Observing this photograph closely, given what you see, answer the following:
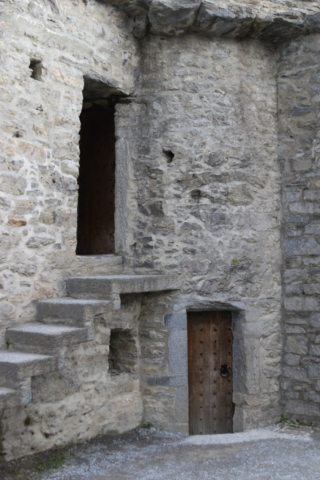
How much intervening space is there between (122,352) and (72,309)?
1528mm

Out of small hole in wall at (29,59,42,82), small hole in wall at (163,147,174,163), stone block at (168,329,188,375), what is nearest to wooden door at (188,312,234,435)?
stone block at (168,329,188,375)

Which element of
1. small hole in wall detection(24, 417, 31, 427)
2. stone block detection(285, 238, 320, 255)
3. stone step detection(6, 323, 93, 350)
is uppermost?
stone block detection(285, 238, 320, 255)

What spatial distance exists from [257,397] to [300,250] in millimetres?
1729

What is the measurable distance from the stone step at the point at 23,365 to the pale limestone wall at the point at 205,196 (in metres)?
1.92

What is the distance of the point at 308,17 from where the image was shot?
568cm

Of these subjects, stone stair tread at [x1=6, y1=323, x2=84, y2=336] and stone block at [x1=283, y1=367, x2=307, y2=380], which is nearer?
stone stair tread at [x1=6, y1=323, x2=84, y2=336]

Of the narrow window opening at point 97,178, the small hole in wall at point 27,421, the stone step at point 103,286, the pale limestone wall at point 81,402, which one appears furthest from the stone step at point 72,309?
the narrow window opening at point 97,178

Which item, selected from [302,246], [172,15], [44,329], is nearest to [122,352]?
[44,329]

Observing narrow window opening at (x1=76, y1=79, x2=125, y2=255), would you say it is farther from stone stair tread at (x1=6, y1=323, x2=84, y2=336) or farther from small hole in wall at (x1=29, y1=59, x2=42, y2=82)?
stone stair tread at (x1=6, y1=323, x2=84, y2=336)

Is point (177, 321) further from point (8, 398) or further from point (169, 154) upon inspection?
point (8, 398)

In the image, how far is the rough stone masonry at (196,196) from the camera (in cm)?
506

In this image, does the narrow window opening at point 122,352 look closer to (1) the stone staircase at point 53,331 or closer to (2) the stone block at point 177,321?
(2) the stone block at point 177,321

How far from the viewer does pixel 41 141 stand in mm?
4594

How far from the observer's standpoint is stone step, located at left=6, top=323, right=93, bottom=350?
388cm
